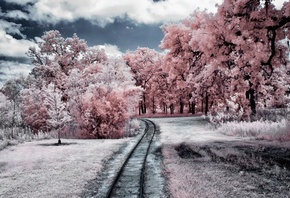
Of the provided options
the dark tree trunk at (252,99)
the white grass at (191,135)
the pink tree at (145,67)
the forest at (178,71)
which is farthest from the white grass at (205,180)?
the pink tree at (145,67)

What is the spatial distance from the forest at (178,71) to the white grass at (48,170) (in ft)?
12.7

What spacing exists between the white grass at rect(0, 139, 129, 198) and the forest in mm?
3857

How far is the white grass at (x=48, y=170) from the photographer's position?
875cm

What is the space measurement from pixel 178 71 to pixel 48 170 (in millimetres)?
9256

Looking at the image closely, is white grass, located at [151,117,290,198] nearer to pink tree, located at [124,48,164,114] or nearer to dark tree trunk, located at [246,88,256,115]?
dark tree trunk, located at [246,88,256,115]

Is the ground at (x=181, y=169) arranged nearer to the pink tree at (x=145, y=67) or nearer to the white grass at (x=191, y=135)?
the white grass at (x=191, y=135)

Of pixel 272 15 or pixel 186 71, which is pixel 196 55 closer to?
pixel 186 71

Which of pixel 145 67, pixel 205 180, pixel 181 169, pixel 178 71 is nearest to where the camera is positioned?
pixel 205 180

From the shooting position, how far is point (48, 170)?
11.4 m

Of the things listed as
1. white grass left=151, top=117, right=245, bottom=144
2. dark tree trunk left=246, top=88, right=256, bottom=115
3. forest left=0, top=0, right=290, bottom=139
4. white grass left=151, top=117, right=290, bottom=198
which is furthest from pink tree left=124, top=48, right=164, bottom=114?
white grass left=151, top=117, right=290, bottom=198

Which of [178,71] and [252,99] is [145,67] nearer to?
[252,99]

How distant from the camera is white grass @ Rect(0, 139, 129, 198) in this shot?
8.75 m

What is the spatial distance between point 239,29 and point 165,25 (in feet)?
21.2

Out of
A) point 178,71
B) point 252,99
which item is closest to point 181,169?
point 178,71
